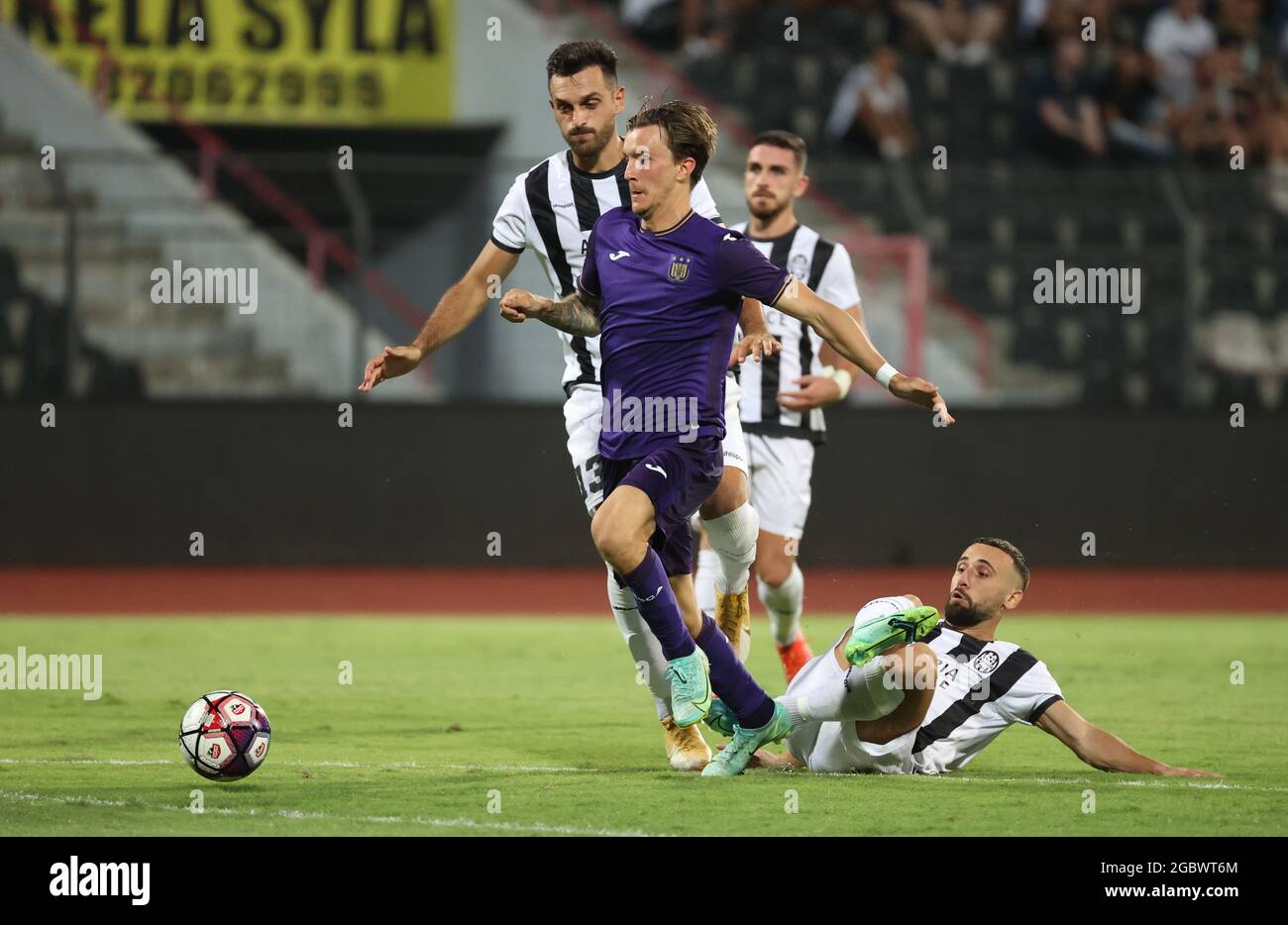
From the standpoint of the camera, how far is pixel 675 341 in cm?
649

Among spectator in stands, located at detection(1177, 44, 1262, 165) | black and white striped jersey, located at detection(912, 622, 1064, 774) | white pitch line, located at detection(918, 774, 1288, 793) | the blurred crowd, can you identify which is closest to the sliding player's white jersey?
black and white striped jersey, located at detection(912, 622, 1064, 774)

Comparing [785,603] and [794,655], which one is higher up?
[785,603]

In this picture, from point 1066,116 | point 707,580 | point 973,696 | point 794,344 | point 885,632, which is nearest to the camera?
point 885,632

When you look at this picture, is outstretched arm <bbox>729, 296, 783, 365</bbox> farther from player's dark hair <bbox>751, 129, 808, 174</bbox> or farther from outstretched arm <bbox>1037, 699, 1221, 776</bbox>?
player's dark hair <bbox>751, 129, 808, 174</bbox>

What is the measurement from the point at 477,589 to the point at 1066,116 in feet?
26.5

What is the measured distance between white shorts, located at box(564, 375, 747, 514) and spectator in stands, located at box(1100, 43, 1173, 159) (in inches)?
481

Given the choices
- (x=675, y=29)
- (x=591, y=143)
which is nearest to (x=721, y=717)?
(x=591, y=143)

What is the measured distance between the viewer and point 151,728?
7.73 m

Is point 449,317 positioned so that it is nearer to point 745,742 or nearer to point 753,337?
point 753,337

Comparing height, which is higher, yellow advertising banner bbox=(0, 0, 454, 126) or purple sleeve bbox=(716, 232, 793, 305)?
yellow advertising banner bbox=(0, 0, 454, 126)

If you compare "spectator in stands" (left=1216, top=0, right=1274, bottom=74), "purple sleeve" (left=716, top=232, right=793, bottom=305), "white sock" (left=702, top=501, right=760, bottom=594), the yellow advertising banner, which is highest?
"spectator in stands" (left=1216, top=0, right=1274, bottom=74)

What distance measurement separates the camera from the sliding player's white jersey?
6480mm

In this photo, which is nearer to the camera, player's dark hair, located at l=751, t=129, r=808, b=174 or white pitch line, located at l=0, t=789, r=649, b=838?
white pitch line, located at l=0, t=789, r=649, b=838

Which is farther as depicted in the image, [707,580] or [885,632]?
[707,580]
